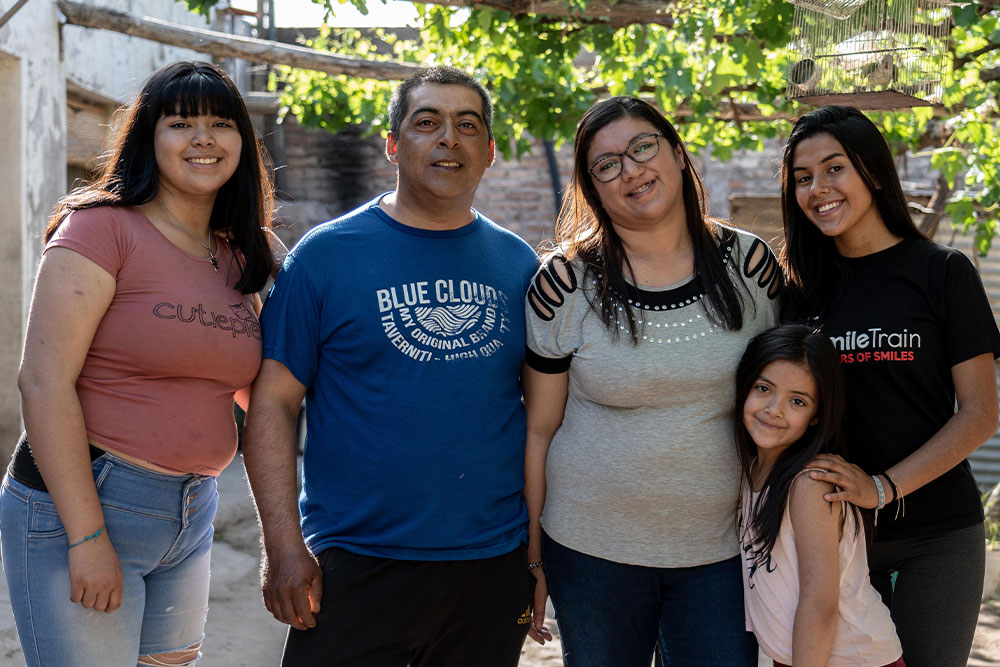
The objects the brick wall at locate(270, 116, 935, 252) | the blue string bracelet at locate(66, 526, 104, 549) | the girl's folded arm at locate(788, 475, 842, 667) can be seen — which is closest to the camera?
the blue string bracelet at locate(66, 526, 104, 549)

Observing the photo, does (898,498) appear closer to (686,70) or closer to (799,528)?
(799,528)

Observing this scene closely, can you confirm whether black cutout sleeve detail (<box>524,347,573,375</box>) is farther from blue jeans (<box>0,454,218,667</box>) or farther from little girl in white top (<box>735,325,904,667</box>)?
blue jeans (<box>0,454,218,667</box>)

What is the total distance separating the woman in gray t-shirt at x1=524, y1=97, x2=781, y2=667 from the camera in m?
2.26

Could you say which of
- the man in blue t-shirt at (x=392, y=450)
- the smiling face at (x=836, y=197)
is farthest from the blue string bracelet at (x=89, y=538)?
the smiling face at (x=836, y=197)

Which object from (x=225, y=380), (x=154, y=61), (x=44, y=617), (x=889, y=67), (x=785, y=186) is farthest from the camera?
(x=154, y=61)

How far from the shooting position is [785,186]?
2582 mm

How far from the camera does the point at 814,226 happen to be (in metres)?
2.57

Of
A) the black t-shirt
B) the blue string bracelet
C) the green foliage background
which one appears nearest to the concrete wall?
the green foliage background

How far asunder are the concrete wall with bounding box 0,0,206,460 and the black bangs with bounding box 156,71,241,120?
390cm

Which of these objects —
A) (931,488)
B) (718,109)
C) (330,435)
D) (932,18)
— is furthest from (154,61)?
(931,488)

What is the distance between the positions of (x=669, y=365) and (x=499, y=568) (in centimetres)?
62

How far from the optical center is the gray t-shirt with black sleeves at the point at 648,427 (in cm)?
225

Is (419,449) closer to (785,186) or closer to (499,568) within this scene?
(499,568)

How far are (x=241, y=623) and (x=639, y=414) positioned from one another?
331 centimetres
